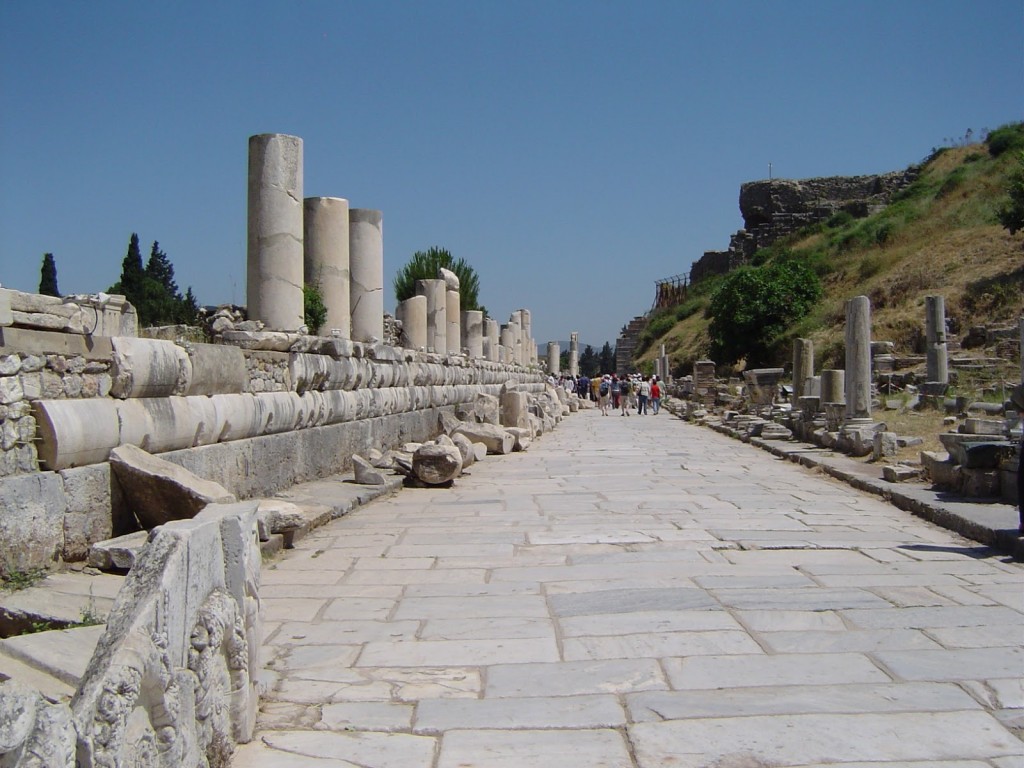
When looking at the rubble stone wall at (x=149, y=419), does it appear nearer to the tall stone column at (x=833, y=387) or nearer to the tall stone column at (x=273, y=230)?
the tall stone column at (x=273, y=230)

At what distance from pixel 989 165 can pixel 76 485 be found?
47.6 meters

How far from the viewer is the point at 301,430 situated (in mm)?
9266

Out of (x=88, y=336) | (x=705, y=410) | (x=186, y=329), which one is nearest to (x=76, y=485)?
(x=88, y=336)

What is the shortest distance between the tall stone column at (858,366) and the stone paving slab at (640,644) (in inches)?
278

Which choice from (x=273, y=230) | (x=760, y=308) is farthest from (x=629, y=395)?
(x=273, y=230)

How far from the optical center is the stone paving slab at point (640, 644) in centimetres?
330

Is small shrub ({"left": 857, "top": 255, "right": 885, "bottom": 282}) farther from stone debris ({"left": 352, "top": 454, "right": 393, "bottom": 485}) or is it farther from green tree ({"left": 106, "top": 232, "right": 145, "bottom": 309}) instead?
stone debris ({"left": 352, "top": 454, "right": 393, "bottom": 485})

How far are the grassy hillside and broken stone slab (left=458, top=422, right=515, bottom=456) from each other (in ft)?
61.3

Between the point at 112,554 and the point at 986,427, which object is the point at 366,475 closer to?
the point at 112,554

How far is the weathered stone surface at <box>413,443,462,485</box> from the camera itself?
34.0 feet

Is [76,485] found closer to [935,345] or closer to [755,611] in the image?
[755,611]

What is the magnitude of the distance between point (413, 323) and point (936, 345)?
1206cm

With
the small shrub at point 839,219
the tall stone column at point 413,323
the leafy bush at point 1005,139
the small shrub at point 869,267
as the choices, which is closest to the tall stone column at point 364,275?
the tall stone column at point 413,323

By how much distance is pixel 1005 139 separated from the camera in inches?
1829
